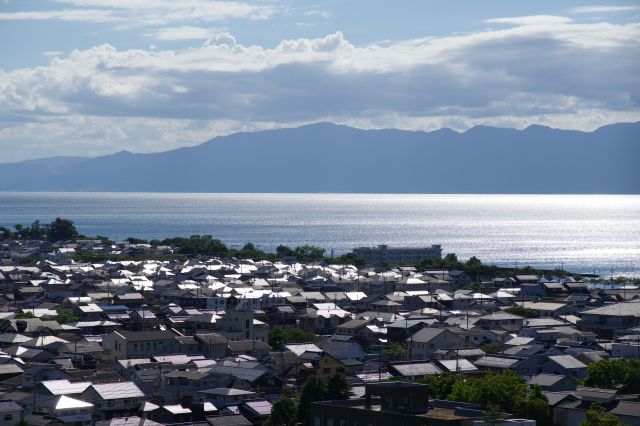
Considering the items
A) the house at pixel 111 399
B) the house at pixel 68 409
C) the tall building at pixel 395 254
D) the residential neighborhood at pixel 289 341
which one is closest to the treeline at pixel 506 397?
the residential neighborhood at pixel 289 341

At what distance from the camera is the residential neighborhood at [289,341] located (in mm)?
24609

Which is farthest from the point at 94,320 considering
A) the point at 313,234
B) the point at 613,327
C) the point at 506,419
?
the point at 313,234

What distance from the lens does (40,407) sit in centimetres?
2562

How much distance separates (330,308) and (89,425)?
25.8 metres

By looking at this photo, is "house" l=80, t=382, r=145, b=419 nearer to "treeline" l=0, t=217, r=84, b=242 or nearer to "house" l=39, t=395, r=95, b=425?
"house" l=39, t=395, r=95, b=425

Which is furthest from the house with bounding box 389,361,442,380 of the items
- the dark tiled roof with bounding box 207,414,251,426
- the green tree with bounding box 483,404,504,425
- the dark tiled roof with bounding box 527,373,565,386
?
the green tree with bounding box 483,404,504,425

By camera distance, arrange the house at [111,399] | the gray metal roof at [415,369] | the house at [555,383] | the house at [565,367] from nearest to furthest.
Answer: the house at [111,399]
the house at [555,383]
the gray metal roof at [415,369]
the house at [565,367]

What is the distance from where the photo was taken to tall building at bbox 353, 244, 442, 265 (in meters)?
85.6

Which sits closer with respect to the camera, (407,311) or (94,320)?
(94,320)

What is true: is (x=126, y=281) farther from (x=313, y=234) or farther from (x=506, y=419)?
(x=313, y=234)

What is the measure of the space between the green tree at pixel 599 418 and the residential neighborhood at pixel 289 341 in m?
0.24

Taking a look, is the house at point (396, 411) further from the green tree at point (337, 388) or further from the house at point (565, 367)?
the house at point (565, 367)

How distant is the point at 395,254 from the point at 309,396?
206ft

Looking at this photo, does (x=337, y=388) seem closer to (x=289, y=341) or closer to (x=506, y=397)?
(x=506, y=397)
